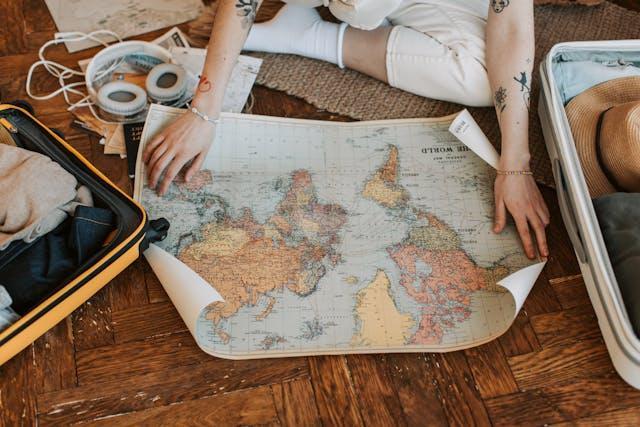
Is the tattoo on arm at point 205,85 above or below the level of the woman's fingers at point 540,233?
above

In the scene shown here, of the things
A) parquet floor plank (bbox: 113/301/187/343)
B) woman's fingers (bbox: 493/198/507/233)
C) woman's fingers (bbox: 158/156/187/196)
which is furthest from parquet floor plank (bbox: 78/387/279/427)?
woman's fingers (bbox: 493/198/507/233)

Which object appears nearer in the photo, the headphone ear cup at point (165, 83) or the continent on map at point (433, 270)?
the continent on map at point (433, 270)

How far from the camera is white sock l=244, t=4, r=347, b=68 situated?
4.25ft

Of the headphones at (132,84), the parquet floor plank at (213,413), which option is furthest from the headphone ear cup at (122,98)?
the parquet floor plank at (213,413)

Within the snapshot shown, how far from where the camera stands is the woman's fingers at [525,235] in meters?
1.04

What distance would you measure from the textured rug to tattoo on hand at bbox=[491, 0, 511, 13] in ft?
0.66

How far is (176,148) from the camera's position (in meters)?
1.07

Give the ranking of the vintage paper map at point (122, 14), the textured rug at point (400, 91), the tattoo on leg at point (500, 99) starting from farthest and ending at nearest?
the vintage paper map at point (122, 14), the textured rug at point (400, 91), the tattoo on leg at point (500, 99)

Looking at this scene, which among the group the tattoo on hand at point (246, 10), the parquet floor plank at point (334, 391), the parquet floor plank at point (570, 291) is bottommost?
the parquet floor plank at point (334, 391)

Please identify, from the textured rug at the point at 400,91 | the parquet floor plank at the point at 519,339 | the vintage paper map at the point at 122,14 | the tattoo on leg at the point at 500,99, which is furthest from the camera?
the vintage paper map at the point at 122,14

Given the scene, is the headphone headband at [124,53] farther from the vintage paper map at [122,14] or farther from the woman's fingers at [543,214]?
the woman's fingers at [543,214]

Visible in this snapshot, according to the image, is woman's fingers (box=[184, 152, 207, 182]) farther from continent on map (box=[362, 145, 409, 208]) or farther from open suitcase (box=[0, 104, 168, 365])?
continent on map (box=[362, 145, 409, 208])

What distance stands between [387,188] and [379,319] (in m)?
0.24

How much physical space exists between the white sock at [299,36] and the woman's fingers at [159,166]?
14.4 inches
